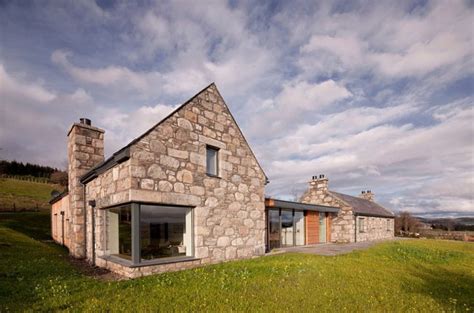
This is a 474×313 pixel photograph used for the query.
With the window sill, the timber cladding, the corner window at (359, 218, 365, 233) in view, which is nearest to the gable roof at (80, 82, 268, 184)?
the window sill

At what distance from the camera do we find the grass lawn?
5031 mm

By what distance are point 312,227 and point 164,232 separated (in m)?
12.8

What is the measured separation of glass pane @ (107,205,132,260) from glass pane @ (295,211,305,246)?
11.4m

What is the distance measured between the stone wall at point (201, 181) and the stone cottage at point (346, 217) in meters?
11.6

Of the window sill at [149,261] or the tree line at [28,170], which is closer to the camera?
the window sill at [149,261]

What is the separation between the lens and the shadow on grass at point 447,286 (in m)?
5.50

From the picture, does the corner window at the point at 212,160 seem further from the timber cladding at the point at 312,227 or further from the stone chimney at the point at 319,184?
the stone chimney at the point at 319,184

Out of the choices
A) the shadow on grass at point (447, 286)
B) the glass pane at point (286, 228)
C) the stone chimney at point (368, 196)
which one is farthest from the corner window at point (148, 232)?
the stone chimney at point (368, 196)

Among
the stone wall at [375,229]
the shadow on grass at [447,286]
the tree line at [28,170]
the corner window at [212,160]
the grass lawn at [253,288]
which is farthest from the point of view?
the tree line at [28,170]

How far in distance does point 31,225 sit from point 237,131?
22491mm

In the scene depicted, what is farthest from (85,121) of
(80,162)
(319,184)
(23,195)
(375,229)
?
(23,195)

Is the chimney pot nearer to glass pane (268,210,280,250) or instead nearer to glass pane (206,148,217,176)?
glass pane (206,148,217,176)

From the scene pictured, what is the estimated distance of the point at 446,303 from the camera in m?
5.45

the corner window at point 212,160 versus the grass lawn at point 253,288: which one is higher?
the corner window at point 212,160
